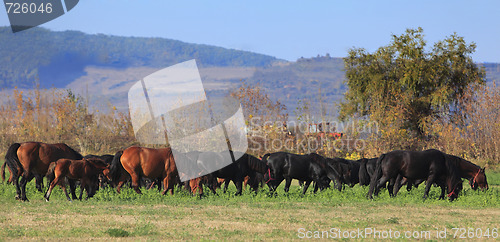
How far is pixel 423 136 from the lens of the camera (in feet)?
121

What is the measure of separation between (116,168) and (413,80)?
23.1 meters

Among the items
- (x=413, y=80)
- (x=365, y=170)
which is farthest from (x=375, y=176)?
(x=413, y=80)

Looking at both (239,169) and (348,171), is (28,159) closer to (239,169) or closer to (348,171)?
(239,169)

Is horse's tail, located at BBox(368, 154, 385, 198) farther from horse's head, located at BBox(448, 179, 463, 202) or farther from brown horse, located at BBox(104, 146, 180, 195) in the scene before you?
brown horse, located at BBox(104, 146, 180, 195)

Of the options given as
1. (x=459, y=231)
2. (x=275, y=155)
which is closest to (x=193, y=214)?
(x=459, y=231)

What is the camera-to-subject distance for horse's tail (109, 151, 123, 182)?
695 inches

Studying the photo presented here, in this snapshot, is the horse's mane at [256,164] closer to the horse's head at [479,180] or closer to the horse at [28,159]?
the horse at [28,159]

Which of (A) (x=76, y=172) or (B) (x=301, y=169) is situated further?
(B) (x=301, y=169)

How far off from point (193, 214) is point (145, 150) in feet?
14.3

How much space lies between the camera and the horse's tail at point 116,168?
17641mm

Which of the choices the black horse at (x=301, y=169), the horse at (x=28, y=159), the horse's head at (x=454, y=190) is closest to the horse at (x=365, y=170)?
the black horse at (x=301, y=169)

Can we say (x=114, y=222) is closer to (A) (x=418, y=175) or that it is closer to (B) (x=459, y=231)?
(B) (x=459, y=231)

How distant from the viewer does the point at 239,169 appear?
18469mm

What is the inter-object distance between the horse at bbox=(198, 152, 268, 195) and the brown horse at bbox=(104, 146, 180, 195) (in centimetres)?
99
